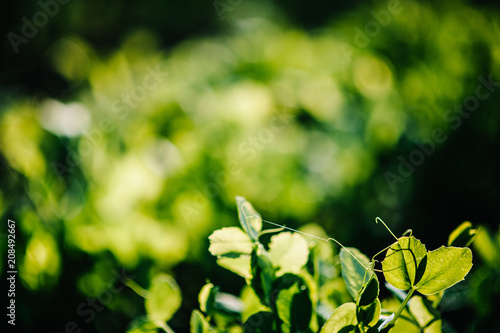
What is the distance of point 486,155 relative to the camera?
1.89m

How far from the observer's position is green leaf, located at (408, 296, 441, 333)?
0.58 meters

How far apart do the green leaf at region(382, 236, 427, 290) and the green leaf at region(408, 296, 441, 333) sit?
0.39ft

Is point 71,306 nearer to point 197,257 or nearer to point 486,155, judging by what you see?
point 197,257

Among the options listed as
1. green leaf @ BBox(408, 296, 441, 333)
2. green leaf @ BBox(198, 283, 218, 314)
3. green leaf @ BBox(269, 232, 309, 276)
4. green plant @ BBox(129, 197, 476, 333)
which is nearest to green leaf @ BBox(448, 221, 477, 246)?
green plant @ BBox(129, 197, 476, 333)

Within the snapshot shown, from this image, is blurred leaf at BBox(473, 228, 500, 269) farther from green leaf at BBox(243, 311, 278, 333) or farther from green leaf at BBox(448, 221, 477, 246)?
green leaf at BBox(243, 311, 278, 333)

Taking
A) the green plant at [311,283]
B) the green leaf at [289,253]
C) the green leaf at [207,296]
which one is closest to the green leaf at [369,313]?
the green plant at [311,283]

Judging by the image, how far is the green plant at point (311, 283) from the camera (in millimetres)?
A: 470

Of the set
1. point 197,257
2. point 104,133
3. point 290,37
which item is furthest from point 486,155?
point 104,133

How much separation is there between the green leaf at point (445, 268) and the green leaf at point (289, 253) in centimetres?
16

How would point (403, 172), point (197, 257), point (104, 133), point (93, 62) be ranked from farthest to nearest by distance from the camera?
point (93, 62) < point (403, 172) < point (104, 133) < point (197, 257)

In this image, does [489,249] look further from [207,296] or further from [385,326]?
[207,296]

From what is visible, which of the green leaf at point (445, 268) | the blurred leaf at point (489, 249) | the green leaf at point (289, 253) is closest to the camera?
the green leaf at point (445, 268)

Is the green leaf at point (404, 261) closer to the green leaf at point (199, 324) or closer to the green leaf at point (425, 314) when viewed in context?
the green leaf at point (425, 314)

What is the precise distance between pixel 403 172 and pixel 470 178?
43 cm
